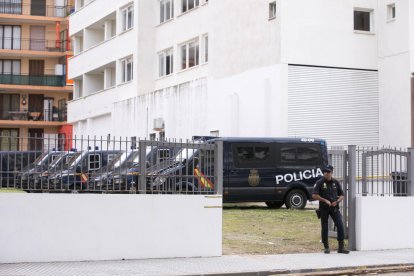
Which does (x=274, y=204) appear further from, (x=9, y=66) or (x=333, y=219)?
(x=9, y=66)

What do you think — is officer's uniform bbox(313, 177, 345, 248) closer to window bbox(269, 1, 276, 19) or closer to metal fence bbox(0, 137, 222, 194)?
metal fence bbox(0, 137, 222, 194)

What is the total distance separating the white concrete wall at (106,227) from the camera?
1469 cm

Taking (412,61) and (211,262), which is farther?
(412,61)

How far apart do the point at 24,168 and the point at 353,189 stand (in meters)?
7.43

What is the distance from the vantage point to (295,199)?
28203mm

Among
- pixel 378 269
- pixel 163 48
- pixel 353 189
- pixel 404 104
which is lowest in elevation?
pixel 378 269

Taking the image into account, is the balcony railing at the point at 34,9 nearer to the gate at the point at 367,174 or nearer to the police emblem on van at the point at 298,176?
the police emblem on van at the point at 298,176

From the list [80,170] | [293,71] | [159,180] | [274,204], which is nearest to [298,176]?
[274,204]

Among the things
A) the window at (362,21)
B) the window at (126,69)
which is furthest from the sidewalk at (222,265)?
the window at (126,69)

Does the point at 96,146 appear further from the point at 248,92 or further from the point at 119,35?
the point at 119,35

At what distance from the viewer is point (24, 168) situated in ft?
48.5

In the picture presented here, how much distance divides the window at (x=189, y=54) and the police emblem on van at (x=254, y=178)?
54.4ft

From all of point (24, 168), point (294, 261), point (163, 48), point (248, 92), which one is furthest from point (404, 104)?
point (24, 168)

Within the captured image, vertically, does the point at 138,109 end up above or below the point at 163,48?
below
